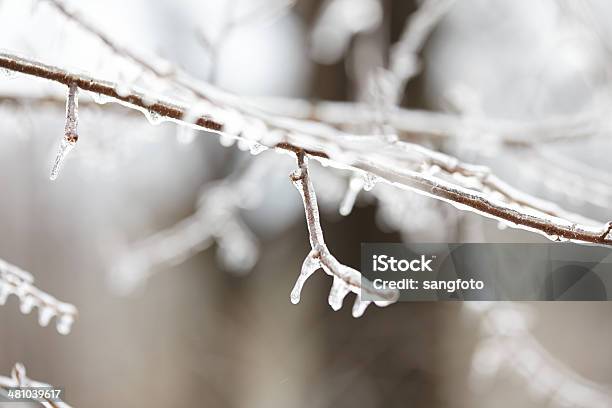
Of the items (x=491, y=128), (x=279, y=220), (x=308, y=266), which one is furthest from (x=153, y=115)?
(x=279, y=220)

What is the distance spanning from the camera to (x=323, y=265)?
0.31m

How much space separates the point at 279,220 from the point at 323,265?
1452mm

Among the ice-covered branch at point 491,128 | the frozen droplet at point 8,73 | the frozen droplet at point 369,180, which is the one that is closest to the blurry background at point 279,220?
the ice-covered branch at point 491,128

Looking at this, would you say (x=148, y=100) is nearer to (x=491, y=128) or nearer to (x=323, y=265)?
(x=323, y=265)

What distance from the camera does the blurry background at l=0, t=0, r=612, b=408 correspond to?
85 centimetres

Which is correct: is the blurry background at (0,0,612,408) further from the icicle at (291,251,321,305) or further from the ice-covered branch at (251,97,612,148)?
the icicle at (291,251,321,305)

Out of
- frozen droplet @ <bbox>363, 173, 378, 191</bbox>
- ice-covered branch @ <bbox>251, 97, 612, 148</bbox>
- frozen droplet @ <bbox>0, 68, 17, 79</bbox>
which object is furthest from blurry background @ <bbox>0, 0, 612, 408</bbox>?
frozen droplet @ <bbox>363, 173, 378, 191</bbox>

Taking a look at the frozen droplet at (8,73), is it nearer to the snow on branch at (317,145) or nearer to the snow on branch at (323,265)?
the snow on branch at (317,145)

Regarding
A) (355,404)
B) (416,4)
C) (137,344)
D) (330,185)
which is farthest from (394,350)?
(137,344)

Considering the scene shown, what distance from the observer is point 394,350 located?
1.61m

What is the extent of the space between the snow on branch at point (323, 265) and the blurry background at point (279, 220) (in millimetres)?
301

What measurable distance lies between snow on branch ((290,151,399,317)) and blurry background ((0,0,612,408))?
0.30 metres

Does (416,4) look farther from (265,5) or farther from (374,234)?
(265,5)

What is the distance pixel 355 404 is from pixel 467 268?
3.93ft
